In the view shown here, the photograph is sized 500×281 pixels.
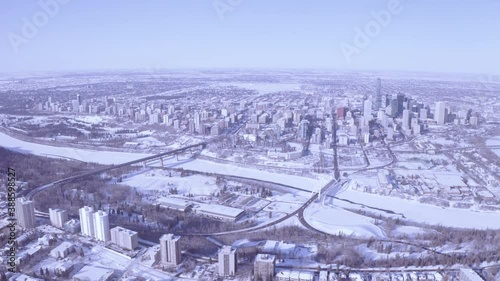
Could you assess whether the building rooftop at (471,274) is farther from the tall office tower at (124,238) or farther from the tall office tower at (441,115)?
the tall office tower at (441,115)

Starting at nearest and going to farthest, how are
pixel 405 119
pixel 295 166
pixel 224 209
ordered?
pixel 224 209
pixel 295 166
pixel 405 119

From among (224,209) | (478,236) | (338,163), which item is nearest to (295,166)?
(338,163)

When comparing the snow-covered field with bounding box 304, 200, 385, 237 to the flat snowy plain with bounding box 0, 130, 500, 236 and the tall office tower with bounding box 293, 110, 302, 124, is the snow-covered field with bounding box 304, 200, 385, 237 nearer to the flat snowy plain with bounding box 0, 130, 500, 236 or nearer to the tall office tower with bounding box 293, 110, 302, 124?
the flat snowy plain with bounding box 0, 130, 500, 236

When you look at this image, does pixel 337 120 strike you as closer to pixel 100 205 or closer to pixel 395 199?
pixel 395 199

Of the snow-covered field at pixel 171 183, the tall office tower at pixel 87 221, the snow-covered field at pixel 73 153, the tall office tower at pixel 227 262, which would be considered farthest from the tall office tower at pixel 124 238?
the snow-covered field at pixel 73 153

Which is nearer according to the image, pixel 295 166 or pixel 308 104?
pixel 295 166

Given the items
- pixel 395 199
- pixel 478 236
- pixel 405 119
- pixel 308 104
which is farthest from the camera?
pixel 308 104
